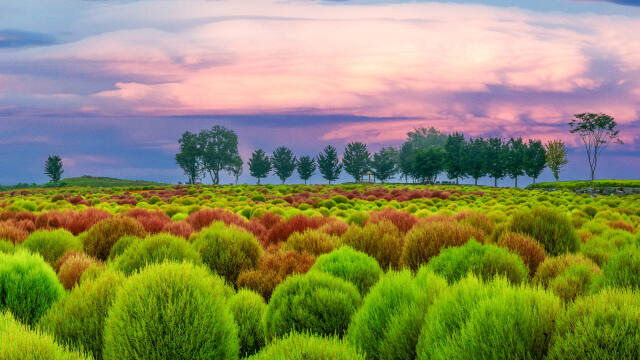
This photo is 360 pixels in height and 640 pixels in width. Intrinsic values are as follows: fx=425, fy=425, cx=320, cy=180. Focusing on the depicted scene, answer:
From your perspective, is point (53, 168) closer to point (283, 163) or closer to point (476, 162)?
point (283, 163)

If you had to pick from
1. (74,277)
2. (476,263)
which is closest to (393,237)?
(476,263)

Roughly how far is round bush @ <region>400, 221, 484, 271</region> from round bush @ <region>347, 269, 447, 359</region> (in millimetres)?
2006

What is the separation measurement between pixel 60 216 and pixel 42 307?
6.23 meters

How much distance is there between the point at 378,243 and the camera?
245 inches

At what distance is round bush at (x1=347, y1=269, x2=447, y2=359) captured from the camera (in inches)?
115

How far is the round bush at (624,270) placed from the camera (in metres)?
3.56

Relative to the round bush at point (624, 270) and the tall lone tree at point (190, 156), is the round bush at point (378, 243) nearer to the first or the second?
the round bush at point (624, 270)

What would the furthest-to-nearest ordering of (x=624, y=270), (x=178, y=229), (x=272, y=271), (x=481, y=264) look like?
(x=178, y=229) → (x=272, y=271) → (x=481, y=264) → (x=624, y=270)

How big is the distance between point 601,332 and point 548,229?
4252 mm

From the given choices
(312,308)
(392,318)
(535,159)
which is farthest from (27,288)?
(535,159)

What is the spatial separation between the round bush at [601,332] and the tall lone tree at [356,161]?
112 metres

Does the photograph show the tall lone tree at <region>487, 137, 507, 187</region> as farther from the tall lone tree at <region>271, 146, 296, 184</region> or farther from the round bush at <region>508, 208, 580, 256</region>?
the round bush at <region>508, 208, 580, 256</region>

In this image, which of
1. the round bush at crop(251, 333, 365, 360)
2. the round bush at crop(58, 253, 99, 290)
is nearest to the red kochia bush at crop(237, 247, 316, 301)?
the round bush at crop(58, 253, 99, 290)

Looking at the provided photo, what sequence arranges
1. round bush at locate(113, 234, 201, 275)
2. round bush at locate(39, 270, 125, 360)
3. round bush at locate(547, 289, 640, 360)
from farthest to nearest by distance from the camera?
1. round bush at locate(113, 234, 201, 275)
2. round bush at locate(39, 270, 125, 360)
3. round bush at locate(547, 289, 640, 360)
